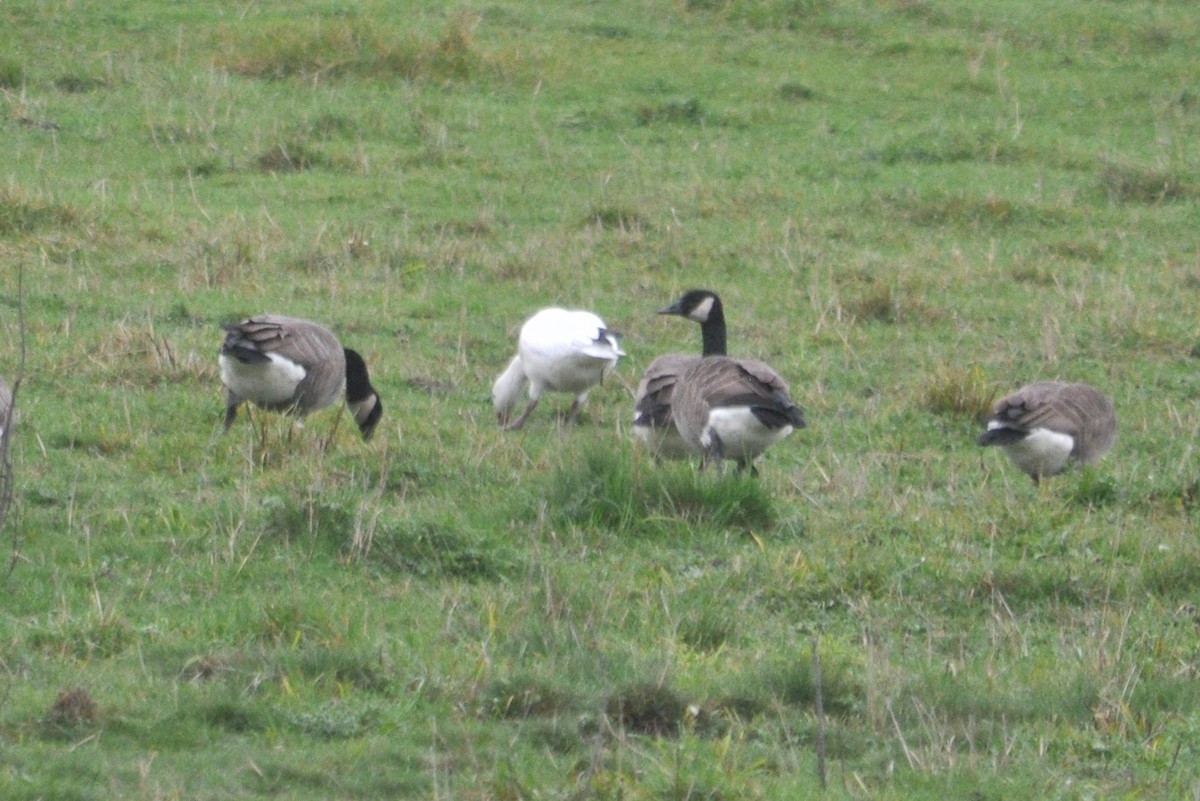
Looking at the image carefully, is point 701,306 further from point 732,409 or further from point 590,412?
point 732,409

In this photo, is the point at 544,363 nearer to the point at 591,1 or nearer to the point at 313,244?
the point at 313,244

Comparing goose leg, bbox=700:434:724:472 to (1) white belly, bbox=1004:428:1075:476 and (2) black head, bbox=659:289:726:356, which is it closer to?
(1) white belly, bbox=1004:428:1075:476

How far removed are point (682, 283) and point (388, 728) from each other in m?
8.14

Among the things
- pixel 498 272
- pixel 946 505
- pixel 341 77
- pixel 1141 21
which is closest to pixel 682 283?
pixel 498 272

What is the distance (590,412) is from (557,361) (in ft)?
2.54

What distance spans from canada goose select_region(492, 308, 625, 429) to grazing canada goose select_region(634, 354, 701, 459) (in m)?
0.43

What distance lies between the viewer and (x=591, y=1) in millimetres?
21906

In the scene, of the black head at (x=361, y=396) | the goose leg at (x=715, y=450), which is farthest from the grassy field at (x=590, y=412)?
the goose leg at (x=715, y=450)

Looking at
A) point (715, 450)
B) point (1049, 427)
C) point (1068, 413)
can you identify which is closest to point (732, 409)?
point (715, 450)

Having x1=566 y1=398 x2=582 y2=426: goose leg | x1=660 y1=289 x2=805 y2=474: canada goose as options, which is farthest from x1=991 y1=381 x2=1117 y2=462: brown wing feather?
x1=566 y1=398 x2=582 y2=426: goose leg

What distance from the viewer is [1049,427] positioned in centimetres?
845

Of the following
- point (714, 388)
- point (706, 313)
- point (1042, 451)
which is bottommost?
point (1042, 451)

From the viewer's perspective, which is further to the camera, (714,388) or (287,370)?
(287,370)

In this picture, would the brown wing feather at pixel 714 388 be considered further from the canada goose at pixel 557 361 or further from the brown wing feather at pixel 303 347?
the brown wing feather at pixel 303 347
